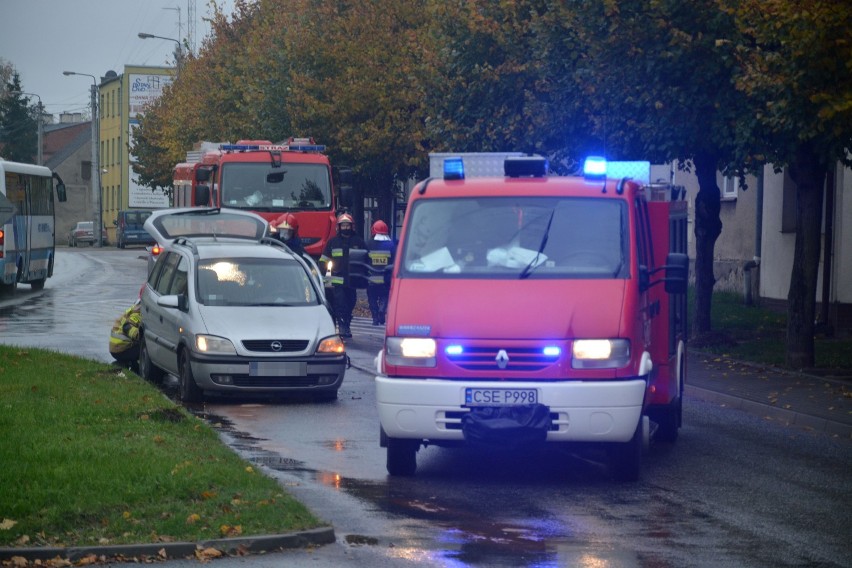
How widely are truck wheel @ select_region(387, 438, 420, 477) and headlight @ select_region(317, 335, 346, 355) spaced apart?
4.70m

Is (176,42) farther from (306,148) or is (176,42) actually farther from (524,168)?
(524,168)

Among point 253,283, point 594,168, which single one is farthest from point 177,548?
point 253,283

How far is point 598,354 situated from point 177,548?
3.69m

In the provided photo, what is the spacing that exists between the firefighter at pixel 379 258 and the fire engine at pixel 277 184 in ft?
12.9

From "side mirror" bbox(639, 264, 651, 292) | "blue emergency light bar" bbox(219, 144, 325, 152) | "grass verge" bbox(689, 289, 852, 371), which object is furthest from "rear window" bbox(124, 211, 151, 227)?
"side mirror" bbox(639, 264, 651, 292)

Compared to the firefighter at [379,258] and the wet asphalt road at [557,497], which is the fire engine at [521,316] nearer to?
the wet asphalt road at [557,497]

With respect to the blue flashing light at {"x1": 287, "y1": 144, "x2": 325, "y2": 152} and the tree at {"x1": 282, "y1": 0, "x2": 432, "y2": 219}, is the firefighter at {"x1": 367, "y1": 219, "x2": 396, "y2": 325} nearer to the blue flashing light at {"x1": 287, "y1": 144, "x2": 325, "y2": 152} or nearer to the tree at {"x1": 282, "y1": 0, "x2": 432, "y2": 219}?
the blue flashing light at {"x1": 287, "y1": 144, "x2": 325, "y2": 152}

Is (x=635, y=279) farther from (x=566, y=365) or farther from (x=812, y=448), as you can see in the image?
(x=812, y=448)

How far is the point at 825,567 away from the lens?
Result: 8164 mm

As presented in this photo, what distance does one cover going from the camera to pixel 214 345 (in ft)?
50.9

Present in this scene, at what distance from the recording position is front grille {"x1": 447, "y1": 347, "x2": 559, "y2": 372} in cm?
1059

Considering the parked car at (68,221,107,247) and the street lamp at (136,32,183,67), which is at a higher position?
the street lamp at (136,32,183,67)

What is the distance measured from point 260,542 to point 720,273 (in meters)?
26.3

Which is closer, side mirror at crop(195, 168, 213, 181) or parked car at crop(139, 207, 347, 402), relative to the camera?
parked car at crop(139, 207, 347, 402)
